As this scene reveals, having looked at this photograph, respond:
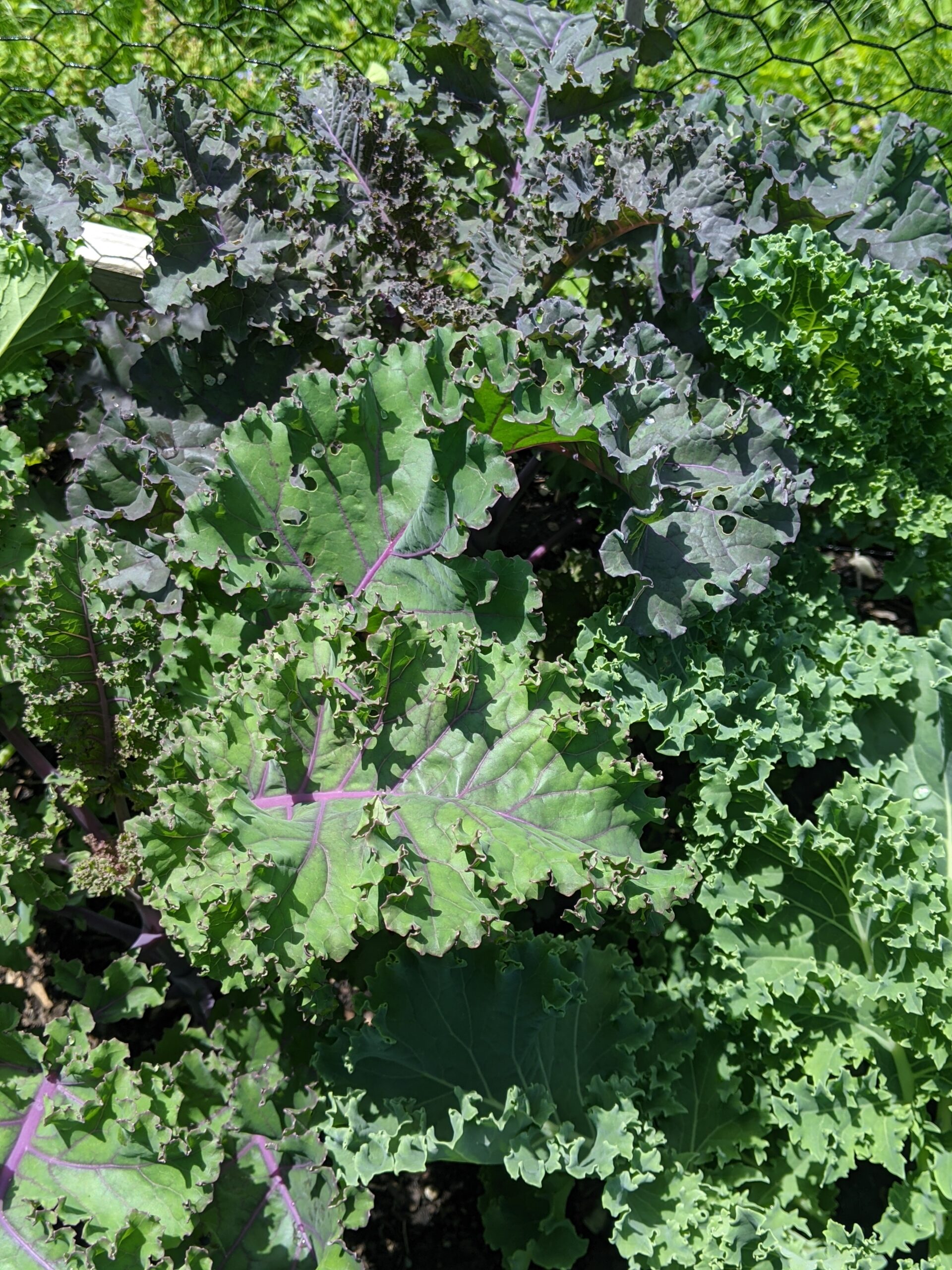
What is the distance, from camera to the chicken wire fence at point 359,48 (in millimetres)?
3820

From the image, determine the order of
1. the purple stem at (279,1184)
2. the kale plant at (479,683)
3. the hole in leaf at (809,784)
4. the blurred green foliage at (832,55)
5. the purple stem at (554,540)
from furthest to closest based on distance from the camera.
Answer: the blurred green foliage at (832,55)
the purple stem at (554,540)
the hole in leaf at (809,784)
the purple stem at (279,1184)
the kale plant at (479,683)

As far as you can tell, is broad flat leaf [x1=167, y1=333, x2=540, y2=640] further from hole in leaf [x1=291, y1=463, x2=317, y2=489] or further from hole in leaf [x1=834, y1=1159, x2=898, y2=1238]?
hole in leaf [x1=834, y1=1159, x2=898, y2=1238]

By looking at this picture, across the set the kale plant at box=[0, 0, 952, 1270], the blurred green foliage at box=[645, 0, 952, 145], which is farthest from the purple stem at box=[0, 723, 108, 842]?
the blurred green foliage at box=[645, 0, 952, 145]

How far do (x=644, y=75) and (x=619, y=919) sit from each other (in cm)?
304

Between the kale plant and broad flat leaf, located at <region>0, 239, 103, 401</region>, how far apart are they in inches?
0.5

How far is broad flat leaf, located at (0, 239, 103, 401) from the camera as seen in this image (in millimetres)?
2455

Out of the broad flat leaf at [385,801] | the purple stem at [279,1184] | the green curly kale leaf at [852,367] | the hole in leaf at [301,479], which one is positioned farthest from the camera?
the green curly kale leaf at [852,367]

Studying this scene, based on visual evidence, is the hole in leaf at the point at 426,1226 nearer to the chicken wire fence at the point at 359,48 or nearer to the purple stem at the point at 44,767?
the purple stem at the point at 44,767

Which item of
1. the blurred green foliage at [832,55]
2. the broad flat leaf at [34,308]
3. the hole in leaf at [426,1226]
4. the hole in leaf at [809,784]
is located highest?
the blurred green foliage at [832,55]

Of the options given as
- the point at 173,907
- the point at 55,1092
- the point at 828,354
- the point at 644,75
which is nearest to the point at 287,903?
the point at 173,907

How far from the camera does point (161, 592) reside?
2295 millimetres

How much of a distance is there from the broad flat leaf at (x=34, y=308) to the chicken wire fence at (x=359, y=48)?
62.0 inches

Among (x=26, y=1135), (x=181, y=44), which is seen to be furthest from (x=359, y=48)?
(x=26, y=1135)

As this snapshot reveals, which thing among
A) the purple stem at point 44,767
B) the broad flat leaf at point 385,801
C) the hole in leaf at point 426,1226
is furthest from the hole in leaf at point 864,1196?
the purple stem at point 44,767
